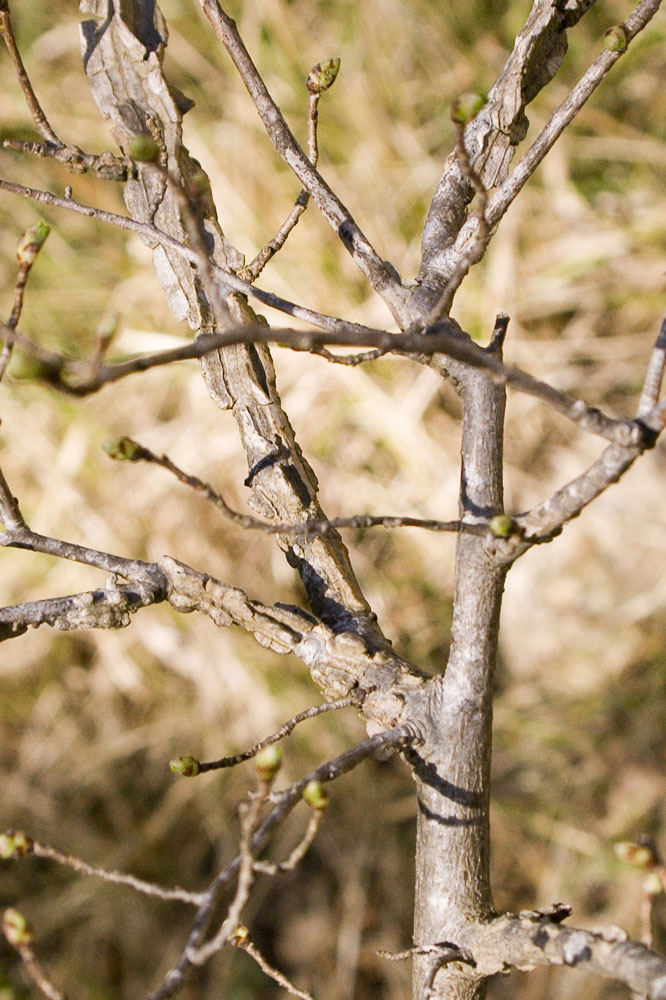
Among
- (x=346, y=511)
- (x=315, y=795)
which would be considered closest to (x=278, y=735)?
(x=315, y=795)

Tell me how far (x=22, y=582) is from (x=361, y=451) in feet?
3.84

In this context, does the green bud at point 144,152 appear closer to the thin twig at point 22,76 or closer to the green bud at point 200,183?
the green bud at point 200,183

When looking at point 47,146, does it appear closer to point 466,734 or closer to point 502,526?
point 502,526

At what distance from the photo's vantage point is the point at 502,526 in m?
0.71

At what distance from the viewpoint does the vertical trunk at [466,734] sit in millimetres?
831

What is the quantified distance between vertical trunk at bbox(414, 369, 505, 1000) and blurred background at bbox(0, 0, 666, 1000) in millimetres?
1482

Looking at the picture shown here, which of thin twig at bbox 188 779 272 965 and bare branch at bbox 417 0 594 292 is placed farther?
bare branch at bbox 417 0 594 292

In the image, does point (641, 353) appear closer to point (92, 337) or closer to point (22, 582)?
point (92, 337)

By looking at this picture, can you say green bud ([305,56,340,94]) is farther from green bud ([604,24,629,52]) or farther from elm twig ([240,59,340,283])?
green bud ([604,24,629,52])

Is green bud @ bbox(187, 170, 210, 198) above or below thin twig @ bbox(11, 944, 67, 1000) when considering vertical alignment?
above

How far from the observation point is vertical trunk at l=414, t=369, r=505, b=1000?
831mm

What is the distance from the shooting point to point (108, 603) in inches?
32.1

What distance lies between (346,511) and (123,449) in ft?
6.32

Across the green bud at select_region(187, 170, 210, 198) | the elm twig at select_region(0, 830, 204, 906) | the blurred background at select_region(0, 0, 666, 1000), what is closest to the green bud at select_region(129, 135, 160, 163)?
the green bud at select_region(187, 170, 210, 198)
